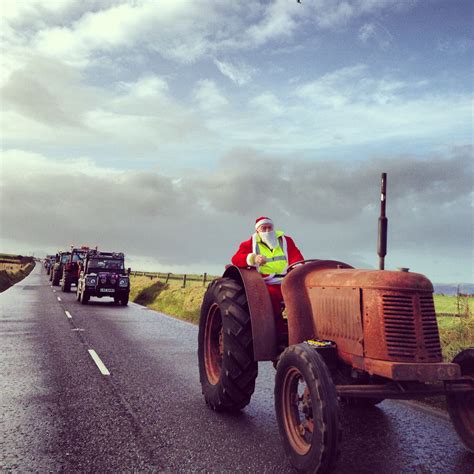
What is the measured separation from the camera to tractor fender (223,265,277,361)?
4.99m

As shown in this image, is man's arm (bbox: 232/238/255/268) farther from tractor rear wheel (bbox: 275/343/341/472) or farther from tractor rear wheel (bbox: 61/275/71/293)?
tractor rear wheel (bbox: 61/275/71/293)

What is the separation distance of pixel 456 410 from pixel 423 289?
1314mm

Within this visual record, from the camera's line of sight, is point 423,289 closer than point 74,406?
Yes

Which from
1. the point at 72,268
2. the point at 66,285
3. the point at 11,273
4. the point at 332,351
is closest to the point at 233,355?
the point at 332,351

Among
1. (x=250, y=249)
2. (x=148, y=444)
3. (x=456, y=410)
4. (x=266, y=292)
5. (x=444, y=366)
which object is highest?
(x=250, y=249)

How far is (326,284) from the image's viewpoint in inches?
181

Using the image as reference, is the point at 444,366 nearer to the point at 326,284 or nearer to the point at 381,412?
the point at 326,284

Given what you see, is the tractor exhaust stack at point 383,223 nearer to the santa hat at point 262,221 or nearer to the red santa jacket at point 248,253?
the red santa jacket at point 248,253

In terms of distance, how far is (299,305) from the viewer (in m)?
4.81

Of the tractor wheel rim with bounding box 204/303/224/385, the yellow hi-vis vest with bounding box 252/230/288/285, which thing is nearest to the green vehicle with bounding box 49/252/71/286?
the tractor wheel rim with bounding box 204/303/224/385

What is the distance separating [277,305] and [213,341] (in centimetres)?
128

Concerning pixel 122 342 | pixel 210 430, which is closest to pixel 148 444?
pixel 210 430

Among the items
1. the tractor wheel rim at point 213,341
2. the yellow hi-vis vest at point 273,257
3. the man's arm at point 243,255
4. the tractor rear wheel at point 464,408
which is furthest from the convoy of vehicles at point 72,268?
the tractor rear wheel at point 464,408

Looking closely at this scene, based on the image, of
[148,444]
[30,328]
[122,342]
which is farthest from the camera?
[30,328]
